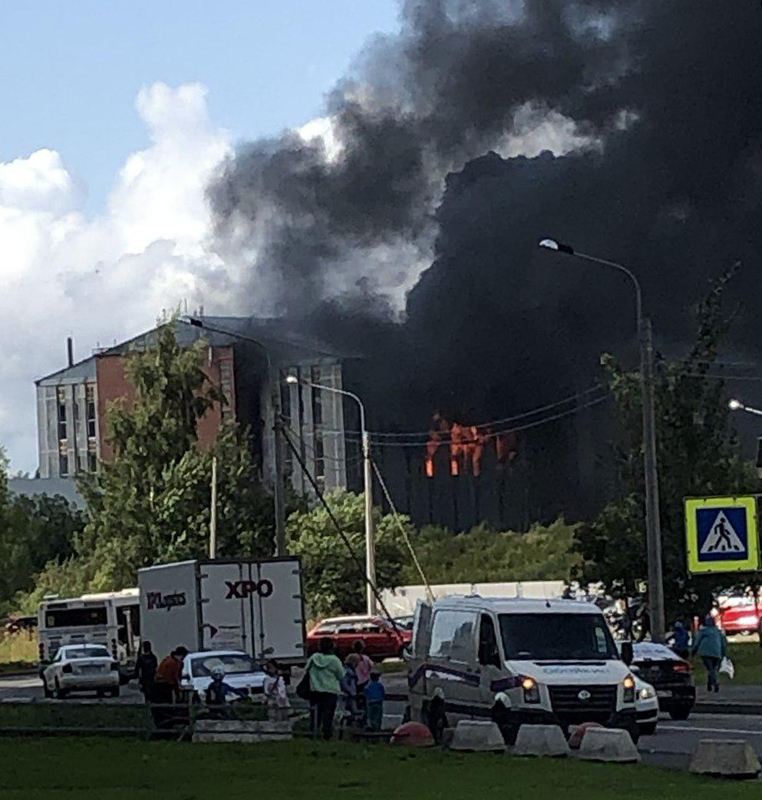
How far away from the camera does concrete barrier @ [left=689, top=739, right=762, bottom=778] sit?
16.5 m

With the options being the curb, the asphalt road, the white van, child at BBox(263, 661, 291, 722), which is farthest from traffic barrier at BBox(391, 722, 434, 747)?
the curb

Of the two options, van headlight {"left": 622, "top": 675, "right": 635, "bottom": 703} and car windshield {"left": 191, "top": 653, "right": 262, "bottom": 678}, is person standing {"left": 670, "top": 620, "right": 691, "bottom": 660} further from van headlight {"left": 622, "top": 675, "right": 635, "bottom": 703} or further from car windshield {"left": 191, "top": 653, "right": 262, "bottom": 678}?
van headlight {"left": 622, "top": 675, "right": 635, "bottom": 703}

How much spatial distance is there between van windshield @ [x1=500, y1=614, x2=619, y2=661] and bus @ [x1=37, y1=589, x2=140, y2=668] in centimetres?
3456

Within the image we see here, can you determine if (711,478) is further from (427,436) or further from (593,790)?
(427,436)

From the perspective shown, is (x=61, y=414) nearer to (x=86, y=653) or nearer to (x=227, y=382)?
(x=227, y=382)

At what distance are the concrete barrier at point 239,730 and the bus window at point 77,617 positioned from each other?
33.8m

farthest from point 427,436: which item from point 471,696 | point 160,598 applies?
point 471,696

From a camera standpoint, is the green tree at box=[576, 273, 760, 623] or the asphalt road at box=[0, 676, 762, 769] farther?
the green tree at box=[576, 273, 760, 623]

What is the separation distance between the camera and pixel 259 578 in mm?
38719

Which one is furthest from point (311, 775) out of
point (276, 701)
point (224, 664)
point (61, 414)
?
point (61, 414)

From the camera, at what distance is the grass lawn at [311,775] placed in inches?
607

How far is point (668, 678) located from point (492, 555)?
50.6 meters

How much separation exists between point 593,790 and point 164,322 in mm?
69119

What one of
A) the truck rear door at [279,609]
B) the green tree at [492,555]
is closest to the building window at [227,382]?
the green tree at [492,555]
